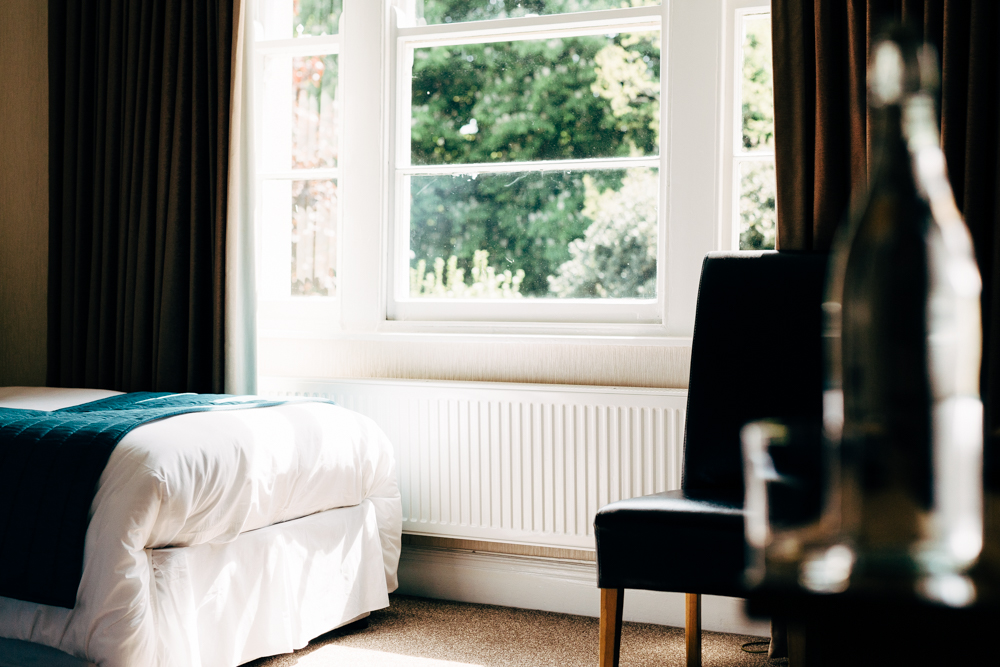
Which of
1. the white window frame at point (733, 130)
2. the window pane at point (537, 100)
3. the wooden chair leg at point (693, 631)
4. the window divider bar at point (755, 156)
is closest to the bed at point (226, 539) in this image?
the wooden chair leg at point (693, 631)

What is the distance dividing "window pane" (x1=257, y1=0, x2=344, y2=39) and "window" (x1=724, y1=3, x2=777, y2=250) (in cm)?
140

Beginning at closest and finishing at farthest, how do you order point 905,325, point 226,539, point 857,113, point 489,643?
1. point 905,325
2. point 226,539
3. point 857,113
4. point 489,643

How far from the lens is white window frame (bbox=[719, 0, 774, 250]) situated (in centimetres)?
232

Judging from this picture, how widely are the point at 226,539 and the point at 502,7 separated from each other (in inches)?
74.6

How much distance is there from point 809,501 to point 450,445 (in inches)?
72.7

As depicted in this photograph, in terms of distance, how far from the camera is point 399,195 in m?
2.73

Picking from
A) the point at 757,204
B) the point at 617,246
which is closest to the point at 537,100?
the point at 617,246

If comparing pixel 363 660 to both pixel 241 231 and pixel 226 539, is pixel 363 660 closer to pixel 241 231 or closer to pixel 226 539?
pixel 226 539

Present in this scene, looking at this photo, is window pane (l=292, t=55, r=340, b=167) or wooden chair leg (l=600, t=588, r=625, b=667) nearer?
wooden chair leg (l=600, t=588, r=625, b=667)

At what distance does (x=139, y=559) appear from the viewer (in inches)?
59.4

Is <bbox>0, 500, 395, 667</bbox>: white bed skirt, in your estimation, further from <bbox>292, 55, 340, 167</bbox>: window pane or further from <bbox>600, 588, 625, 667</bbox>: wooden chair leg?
<bbox>292, 55, 340, 167</bbox>: window pane

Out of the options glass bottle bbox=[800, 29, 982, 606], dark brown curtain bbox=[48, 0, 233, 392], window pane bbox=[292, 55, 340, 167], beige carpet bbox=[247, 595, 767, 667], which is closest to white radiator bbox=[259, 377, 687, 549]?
beige carpet bbox=[247, 595, 767, 667]

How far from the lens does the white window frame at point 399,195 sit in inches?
91.6

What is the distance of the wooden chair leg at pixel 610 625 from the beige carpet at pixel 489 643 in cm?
43
